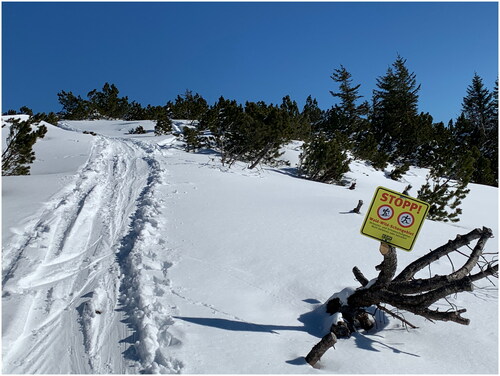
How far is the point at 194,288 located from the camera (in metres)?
4.54

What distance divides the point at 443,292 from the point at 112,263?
4673 millimetres

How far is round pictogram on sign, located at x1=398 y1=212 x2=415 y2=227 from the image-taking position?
3.20 meters

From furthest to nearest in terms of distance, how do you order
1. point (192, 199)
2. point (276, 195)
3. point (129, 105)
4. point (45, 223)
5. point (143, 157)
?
point (129, 105), point (143, 157), point (276, 195), point (192, 199), point (45, 223)

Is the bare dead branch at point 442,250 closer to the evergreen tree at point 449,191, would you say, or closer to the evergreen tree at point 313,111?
the evergreen tree at point 449,191

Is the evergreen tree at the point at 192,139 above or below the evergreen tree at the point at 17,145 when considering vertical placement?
above

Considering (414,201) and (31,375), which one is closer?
(31,375)

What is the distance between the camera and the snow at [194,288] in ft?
10.7

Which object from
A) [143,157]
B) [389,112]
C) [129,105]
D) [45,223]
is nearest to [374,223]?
[45,223]

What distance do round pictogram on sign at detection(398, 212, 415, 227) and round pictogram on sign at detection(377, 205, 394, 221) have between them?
0.31ft

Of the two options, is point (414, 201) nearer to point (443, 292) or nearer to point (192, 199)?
point (443, 292)

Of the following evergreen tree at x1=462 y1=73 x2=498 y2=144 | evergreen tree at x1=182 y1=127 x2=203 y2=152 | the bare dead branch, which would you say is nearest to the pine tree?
evergreen tree at x1=462 y1=73 x2=498 y2=144

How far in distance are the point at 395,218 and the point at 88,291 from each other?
4038 millimetres

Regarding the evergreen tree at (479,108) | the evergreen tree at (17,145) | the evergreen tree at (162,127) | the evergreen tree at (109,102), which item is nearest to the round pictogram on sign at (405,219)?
the evergreen tree at (17,145)

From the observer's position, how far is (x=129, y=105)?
1916 inches
